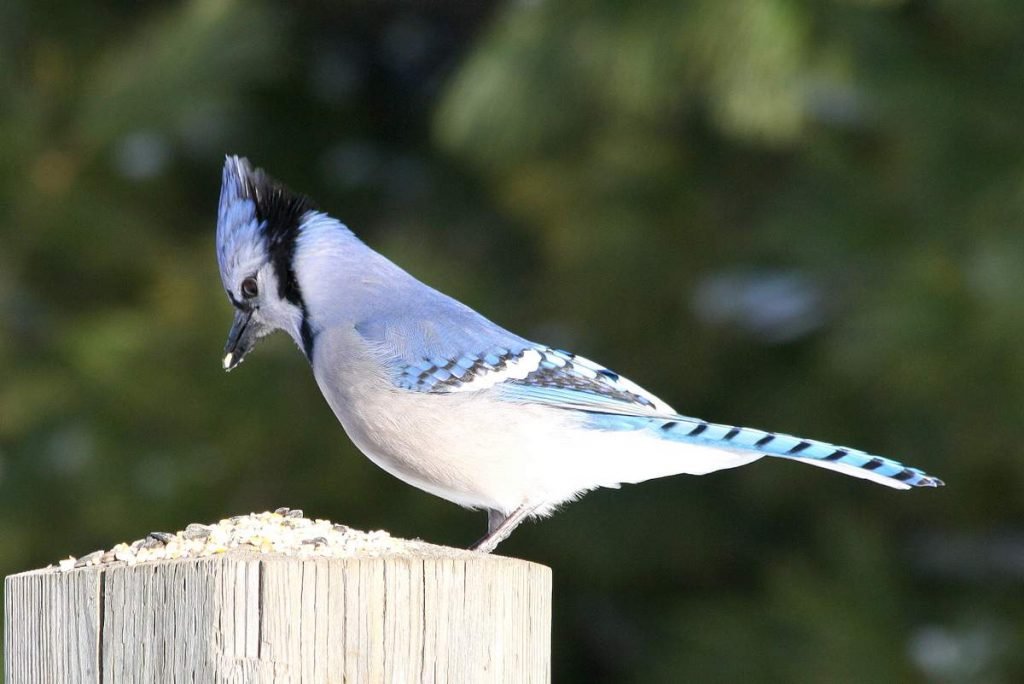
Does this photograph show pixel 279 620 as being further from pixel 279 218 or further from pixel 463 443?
pixel 279 218

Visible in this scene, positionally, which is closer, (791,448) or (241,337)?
(791,448)

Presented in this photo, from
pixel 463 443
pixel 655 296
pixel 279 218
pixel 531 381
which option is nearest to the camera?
pixel 463 443

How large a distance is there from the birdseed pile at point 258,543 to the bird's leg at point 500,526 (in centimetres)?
45

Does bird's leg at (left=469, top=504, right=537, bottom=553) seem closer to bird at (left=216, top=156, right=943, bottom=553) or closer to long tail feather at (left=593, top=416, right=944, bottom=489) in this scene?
bird at (left=216, top=156, right=943, bottom=553)

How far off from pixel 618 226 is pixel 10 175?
1.78 metres

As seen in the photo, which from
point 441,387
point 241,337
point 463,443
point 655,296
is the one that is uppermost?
point 655,296

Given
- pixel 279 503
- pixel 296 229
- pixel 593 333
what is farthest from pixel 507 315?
pixel 296 229

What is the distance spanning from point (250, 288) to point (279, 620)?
115 centimetres

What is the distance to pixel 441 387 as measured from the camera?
240cm

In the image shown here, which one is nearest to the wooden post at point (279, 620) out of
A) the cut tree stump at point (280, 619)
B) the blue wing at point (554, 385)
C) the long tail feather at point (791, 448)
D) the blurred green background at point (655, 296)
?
the cut tree stump at point (280, 619)

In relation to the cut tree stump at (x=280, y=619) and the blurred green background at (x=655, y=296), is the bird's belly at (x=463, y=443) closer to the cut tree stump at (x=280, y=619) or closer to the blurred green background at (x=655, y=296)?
the cut tree stump at (x=280, y=619)

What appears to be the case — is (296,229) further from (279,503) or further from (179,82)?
(179,82)

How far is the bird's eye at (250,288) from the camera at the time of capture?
2.54m

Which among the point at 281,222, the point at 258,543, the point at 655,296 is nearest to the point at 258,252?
the point at 281,222
